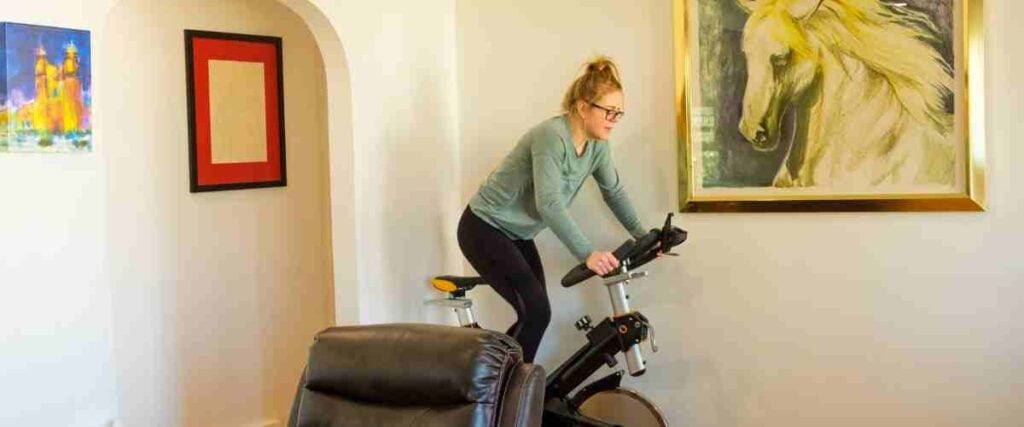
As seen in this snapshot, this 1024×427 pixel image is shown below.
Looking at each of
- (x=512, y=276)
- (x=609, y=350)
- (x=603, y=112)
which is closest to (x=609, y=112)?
(x=603, y=112)

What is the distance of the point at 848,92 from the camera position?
332 centimetres

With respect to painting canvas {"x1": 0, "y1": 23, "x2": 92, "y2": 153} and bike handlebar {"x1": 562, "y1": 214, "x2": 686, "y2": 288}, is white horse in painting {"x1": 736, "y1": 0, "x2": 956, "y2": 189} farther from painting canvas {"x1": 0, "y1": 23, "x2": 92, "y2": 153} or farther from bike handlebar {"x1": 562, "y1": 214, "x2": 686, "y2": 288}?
painting canvas {"x1": 0, "y1": 23, "x2": 92, "y2": 153}

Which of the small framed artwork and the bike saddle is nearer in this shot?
the bike saddle

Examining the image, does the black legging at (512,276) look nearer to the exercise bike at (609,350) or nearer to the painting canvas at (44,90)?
the exercise bike at (609,350)

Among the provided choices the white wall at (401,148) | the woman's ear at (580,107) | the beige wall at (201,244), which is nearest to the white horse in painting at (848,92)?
the woman's ear at (580,107)

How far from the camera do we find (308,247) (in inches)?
169

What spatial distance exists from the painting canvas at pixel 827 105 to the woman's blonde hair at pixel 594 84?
0.40 meters

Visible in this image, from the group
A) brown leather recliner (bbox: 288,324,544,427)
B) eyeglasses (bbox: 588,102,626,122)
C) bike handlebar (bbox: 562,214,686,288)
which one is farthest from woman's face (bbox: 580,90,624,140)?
brown leather recliner (bbox: 288,324,544,427)

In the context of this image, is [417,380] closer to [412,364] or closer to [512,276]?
[412,364]

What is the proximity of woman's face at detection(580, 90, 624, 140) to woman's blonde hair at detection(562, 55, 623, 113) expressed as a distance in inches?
0.6

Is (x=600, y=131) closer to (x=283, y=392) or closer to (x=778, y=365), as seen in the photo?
(x=778, y=365)

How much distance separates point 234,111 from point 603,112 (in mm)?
1556

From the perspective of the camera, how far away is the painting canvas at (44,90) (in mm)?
2752

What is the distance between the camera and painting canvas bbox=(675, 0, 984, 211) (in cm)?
319
